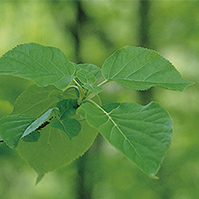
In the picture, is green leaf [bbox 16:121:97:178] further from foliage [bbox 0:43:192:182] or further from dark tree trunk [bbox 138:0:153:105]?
dark tree trunk [bbox 138:0:153:105]

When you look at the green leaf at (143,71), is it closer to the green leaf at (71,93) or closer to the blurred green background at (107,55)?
the green leaf at (71,93)

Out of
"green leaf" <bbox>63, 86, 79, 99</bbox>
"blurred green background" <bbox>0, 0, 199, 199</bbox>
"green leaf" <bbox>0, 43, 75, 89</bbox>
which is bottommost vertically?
"blurred green background" <bbox>0, 0, 199, 199</bbox>

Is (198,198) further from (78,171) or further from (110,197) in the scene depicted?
(78,171)

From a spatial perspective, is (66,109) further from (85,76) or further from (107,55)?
→ (107,55)

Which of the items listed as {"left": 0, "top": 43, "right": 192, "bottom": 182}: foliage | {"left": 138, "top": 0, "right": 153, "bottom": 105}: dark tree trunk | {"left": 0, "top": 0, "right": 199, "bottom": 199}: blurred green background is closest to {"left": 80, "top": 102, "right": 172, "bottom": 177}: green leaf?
{"left": 0, "top": 43, "right": 192, "bottom": 182}: foliage

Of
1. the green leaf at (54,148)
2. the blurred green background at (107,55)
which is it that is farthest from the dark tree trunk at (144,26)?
the green leaf at (54,148)

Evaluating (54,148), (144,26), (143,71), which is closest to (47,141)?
(54,148)
